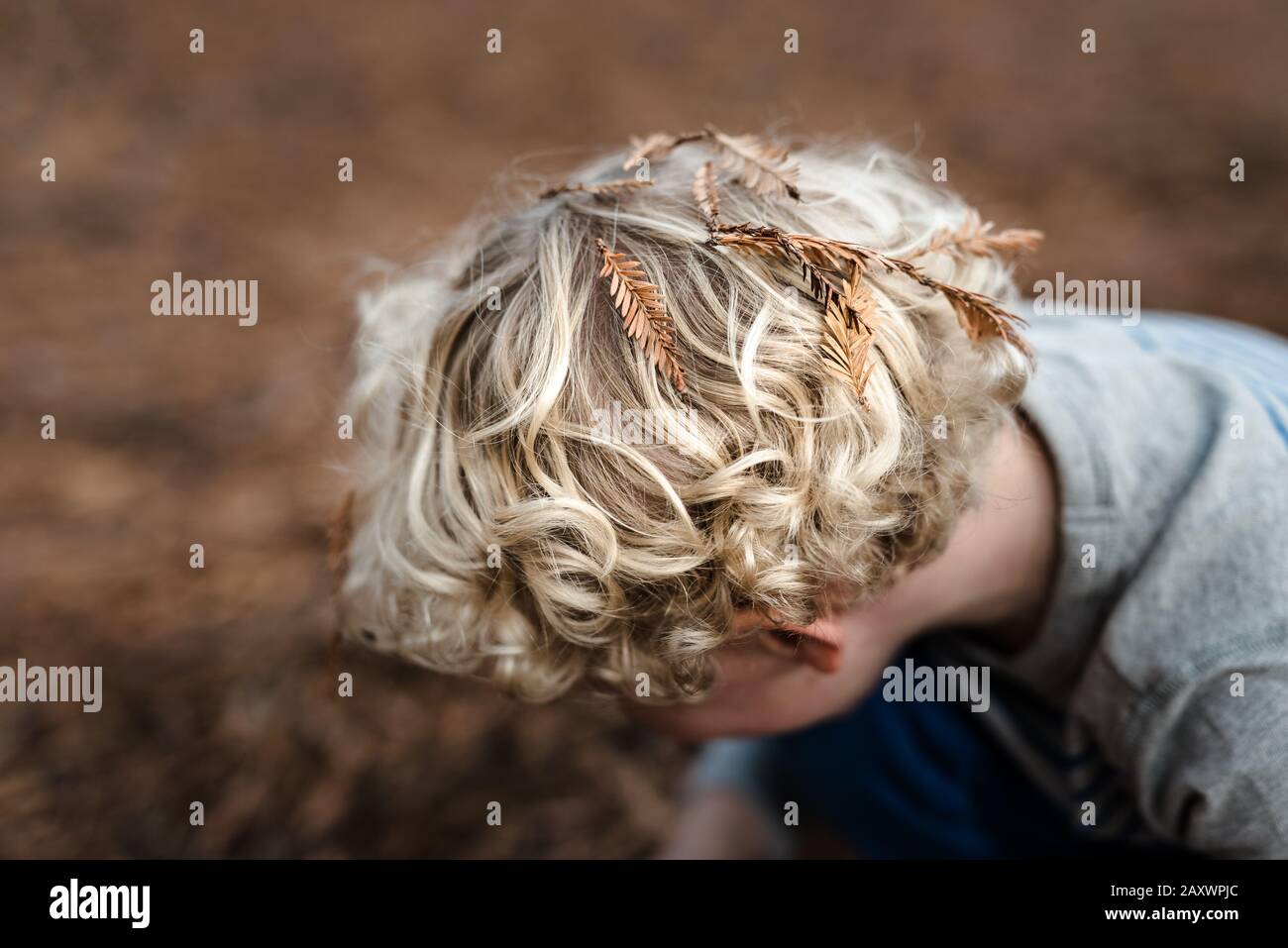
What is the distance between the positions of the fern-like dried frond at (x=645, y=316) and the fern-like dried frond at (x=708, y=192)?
10 cm

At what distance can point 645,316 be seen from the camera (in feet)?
3.05

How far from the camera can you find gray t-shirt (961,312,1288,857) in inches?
43.8

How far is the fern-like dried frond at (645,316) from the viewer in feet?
3.03

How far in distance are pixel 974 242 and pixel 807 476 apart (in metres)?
0.35

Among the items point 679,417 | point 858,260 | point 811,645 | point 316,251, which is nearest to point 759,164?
point 858,260

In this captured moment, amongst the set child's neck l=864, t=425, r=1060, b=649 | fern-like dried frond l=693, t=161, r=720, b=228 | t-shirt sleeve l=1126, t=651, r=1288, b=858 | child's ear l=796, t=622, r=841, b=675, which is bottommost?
t-shirt sleeve l=1126, t=651, r=1288, b=858

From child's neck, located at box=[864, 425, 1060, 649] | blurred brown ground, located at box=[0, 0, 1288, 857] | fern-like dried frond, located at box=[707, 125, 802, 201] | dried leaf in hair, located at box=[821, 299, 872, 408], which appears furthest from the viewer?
blurred brown ground, located at box=[0, 0, 1288, 857]

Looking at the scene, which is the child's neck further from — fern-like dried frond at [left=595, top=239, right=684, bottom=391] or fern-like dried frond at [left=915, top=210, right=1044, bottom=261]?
fern-like dried frond at [left=595, top=239, right=684, bottom=391]

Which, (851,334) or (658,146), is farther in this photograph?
(658,146)

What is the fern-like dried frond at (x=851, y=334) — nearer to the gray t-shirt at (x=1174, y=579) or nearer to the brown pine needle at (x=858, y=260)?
the brown pine needle at (x=858, y=260)

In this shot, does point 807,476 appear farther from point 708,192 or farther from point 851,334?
point 708,192

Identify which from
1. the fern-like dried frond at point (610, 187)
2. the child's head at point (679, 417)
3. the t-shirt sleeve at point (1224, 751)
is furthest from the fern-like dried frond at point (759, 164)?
the t-shirt sleeve at point (1224, 751)

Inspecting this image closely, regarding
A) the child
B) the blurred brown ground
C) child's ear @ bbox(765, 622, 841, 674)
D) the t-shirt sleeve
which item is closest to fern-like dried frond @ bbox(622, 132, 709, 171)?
the child
